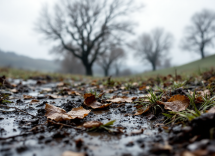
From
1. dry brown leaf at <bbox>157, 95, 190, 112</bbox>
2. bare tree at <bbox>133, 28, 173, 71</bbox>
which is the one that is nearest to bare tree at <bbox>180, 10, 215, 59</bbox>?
bare tree at <bbox>133, 28, 173, 71</bbox>

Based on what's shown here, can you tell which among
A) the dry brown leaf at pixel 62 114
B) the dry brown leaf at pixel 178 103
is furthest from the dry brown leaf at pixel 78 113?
the dry brown leaf at pixel 178 103

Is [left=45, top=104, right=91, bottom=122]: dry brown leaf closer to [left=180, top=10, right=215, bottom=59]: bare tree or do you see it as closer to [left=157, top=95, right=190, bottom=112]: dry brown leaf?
[left=157, top=95, right=190, bottom=112]: dry brown leaf

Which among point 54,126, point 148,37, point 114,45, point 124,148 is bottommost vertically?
point 124,148

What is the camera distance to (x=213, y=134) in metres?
0.74

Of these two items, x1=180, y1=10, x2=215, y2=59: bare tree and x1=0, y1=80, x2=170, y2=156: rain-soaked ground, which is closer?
x1=0, y1=80, x2=170, y2=156: rain-soaked ground

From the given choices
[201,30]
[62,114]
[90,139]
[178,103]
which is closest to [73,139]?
[90,139]

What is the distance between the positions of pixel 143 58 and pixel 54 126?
43135 mm

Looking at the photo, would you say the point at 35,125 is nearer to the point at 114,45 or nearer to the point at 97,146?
the point at 97,146

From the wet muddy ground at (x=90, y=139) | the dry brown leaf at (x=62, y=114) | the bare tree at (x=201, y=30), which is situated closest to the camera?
the wet muddy ground at (x=90, y=139)

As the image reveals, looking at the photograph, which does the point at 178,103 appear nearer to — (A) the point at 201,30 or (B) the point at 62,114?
(B) the point at 62,114

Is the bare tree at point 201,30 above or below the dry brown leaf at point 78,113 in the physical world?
above

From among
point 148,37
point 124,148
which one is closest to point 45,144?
point 124,148

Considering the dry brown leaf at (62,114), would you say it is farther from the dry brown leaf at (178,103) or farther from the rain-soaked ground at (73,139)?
the dry brown leaf at (178,103)

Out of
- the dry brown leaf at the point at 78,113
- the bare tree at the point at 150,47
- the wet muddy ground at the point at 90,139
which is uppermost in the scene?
the bare tree at the point at 150,47
